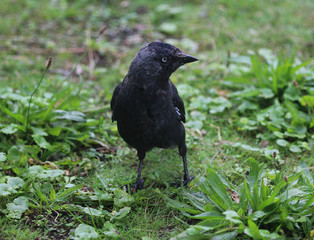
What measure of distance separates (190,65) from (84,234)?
399cm

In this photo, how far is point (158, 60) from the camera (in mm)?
3375

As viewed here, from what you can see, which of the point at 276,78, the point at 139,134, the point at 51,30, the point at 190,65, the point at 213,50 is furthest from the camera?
the point at 51,30

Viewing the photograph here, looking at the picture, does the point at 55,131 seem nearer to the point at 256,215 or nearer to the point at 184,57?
the point at 184,57

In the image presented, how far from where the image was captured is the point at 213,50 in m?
6.79

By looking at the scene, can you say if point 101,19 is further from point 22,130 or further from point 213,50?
point 22,130

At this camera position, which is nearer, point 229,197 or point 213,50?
point 229,197

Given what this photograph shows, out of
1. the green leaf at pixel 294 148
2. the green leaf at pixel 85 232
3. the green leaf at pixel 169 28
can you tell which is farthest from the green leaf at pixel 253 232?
the green leaf at pixel 169 28

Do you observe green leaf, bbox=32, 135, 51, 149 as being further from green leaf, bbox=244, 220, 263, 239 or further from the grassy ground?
green leaf, bbox=244, 220, 263, 239

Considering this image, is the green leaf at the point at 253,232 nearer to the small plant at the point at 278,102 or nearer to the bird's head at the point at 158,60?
the bird's head at the point at 158,60

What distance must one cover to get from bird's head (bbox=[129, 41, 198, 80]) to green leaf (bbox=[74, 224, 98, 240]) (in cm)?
137

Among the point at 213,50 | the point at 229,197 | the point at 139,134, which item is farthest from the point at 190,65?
the point at 229,197

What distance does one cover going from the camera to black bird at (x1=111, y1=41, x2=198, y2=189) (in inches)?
Result: 133

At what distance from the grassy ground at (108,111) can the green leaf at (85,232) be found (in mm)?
21

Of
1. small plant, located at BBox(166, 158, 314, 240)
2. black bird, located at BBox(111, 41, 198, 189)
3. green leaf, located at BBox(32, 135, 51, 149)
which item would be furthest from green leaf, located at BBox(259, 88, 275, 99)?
green leaf, located at BBox(32, 135, 51, 149)
